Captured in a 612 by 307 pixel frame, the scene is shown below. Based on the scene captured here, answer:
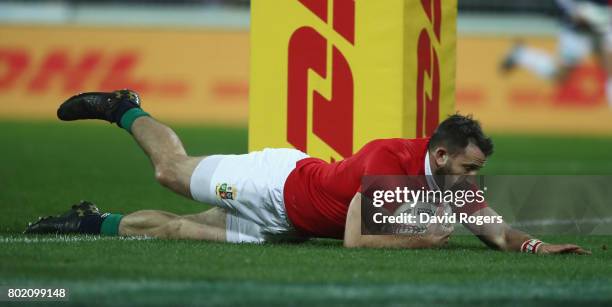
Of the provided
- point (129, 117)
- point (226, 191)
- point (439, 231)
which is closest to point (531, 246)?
point (439, 231)

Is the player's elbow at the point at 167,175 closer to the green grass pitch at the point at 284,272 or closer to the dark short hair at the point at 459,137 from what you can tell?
the green grass pitch at the point at 284,272

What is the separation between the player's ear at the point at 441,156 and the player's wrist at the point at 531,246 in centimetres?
66

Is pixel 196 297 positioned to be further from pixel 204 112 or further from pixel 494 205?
pixel 204 112

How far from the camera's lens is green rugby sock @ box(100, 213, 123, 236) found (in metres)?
6.85

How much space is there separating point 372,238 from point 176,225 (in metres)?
1.13

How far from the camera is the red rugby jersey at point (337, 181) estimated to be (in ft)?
20.6

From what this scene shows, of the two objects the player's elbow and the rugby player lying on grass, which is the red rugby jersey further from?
the player's elbow

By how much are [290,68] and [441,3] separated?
1.10 meters

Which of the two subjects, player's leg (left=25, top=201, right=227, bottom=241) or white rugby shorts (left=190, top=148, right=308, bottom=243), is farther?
player's leg (left=25, top=201, right=227, bottom=241)

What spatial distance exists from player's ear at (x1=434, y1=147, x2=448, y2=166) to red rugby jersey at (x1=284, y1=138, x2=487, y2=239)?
11cm

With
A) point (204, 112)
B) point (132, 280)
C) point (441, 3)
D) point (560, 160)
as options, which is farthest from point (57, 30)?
point (132, 280)

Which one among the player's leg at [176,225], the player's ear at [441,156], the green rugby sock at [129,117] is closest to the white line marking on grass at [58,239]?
the player's leg at [176,225]

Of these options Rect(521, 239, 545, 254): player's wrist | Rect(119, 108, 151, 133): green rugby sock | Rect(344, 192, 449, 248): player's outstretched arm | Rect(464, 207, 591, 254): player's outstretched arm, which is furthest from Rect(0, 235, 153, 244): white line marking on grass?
Rect(521, 239, 545, 254): player's wrist

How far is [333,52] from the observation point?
25.4ft
